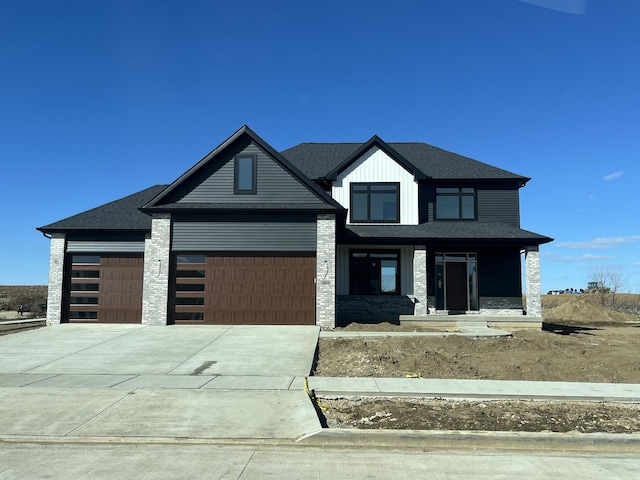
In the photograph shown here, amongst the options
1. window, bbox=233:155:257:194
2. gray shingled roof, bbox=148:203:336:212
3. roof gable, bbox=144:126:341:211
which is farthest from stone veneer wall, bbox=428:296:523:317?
window, bbox=233:155:257:194

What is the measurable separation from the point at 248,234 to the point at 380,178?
691 cm

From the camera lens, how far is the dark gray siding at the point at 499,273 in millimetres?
20953

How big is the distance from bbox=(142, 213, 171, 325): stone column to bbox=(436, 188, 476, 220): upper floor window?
1196 centimetres

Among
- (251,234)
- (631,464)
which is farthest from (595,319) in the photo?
(631,464)

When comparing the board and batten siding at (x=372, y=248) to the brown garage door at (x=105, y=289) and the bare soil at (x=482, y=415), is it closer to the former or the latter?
the brown garage door at (x=105, y=289)

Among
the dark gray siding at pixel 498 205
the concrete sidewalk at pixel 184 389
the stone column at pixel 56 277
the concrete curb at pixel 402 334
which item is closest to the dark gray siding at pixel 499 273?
the dark gray siding at pixel 498 205

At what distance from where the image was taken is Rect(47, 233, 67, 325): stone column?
18.6 meters

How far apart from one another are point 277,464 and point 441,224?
16950mm

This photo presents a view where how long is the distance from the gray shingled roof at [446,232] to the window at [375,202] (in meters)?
0.53

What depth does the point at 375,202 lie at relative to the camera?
2141 cm

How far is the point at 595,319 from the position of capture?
2934 centimetres

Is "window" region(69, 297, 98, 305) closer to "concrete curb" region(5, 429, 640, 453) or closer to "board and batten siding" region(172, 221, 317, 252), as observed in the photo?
"board and batten siding" region(172, 221, 317, 252)

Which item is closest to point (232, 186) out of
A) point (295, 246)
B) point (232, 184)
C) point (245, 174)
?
point (232, 184)

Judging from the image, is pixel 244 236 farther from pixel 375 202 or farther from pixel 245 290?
pixel 375 202
